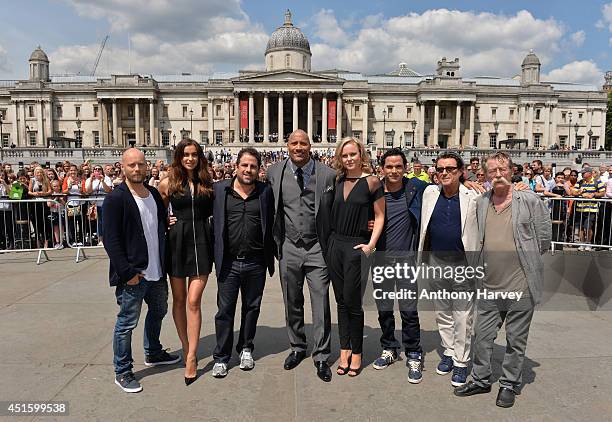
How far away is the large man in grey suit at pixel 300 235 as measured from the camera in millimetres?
4879

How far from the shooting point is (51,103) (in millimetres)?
73312

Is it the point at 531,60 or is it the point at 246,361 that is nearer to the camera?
the point at 246,361

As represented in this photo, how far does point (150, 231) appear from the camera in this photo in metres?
4.55

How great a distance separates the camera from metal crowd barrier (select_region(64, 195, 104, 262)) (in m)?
11.1

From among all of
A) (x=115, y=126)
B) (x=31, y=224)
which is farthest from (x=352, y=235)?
(x=115, y=126)

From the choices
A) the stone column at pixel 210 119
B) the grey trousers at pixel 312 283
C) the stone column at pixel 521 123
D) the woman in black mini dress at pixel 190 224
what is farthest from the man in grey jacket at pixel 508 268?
the stone column at pixel 521 123

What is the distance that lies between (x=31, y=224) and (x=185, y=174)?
334 inches

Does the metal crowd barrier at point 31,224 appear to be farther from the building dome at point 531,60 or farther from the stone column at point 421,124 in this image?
the building dome at point 531,60

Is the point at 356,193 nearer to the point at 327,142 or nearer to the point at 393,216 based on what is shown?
the point at 393,216

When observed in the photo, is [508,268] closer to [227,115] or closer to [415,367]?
[415,367]

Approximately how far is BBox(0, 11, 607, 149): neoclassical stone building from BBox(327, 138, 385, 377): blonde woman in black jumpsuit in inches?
2540

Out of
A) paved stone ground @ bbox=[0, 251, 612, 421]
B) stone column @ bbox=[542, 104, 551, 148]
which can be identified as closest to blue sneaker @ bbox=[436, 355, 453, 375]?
paved stone ground @ bbox=[0, 251, 612, 421]

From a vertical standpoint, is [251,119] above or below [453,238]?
above

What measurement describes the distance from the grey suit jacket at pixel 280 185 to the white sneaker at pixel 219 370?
1.31 meters
